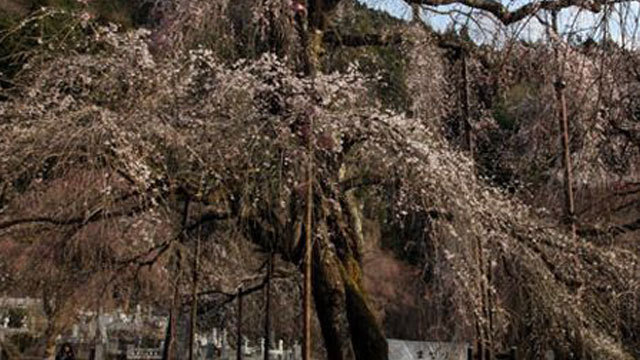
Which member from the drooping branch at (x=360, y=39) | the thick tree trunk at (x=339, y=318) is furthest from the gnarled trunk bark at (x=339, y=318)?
the drooping branch at (x=360, y=39)

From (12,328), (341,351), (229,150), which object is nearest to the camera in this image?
(229,150)

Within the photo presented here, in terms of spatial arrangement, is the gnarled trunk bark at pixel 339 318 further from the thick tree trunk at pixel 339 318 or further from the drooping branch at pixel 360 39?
the drooping branch at pixel 360 39

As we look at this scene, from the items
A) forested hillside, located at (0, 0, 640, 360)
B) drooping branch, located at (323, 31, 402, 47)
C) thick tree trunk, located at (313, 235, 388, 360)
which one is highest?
drooping branch, located at (323, 31, 402, 47)

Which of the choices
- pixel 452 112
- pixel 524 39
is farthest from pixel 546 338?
pixel 524 39

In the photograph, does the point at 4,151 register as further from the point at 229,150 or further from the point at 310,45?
the point at 310,45

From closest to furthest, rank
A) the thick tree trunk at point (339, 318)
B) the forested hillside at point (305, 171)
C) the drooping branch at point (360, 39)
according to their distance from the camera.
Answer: the forested hillside at point (305, 171) → the thick tree trunk at point (339, 318) → the drooping branch at point (360, 39)

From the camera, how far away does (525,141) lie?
6.27 meters

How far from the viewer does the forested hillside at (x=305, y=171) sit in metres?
4.90

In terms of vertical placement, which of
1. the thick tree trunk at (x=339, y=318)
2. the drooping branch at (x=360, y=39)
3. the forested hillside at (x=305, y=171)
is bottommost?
the thick tree trunk at (x=339, y=318)

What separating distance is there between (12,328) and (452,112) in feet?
35.6

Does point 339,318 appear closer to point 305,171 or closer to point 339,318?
point 339,318

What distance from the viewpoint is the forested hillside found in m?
4.90

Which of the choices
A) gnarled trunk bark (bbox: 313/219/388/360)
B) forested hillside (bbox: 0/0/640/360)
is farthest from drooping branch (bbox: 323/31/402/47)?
gnarled trunk bark (bbox: 313/219/388/360)

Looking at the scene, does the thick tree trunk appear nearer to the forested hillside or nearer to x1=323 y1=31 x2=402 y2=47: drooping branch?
the forested hillside
